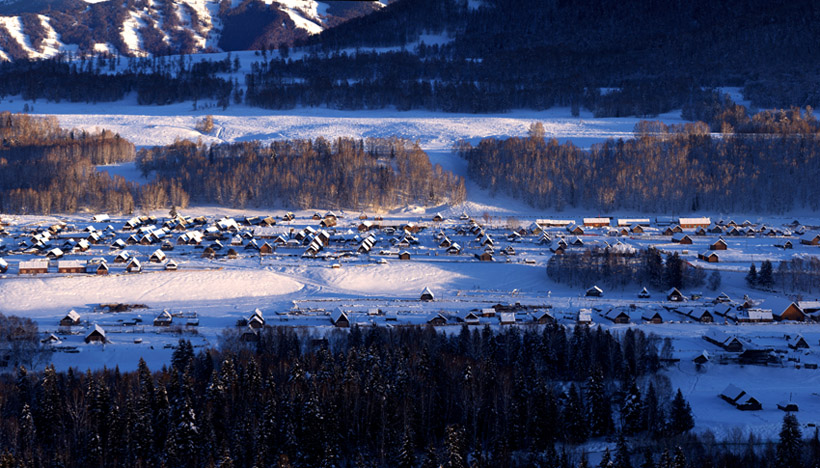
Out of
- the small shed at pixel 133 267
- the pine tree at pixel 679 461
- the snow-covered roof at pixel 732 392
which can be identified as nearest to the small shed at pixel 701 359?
the snow-covered roof at pixel 732 392

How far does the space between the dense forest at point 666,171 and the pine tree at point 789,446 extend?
35402 mm

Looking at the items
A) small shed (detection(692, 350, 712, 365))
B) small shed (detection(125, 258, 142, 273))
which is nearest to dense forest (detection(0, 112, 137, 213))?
small shed (detection(125, 258, 142, 273))

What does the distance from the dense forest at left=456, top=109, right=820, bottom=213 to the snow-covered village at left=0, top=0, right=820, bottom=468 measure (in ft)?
0.65

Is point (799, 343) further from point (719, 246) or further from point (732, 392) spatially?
point (719, 246)

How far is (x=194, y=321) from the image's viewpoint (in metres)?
24.4

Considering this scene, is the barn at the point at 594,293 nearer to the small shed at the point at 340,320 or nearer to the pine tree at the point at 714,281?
the pine tree at the point at 714,281

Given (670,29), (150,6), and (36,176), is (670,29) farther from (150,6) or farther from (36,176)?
(150,6)

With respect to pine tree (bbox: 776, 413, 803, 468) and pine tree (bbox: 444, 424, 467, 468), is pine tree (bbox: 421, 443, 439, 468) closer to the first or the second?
pine tree (bbox: 444, 424, 467, 468)

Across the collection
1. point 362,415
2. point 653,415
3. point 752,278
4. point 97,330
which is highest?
point 752,278

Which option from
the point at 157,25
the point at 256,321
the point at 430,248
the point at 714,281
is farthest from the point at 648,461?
the point at 157,25

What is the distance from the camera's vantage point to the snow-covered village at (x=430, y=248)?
16.9 m

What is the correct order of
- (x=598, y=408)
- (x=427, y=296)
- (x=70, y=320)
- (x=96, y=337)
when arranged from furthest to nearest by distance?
(x=427, y=296)
(x=70, y=320)
(x=96, y=337)
(x=598, y=408)

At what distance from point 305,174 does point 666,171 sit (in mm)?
22590

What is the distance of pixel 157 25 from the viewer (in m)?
148
